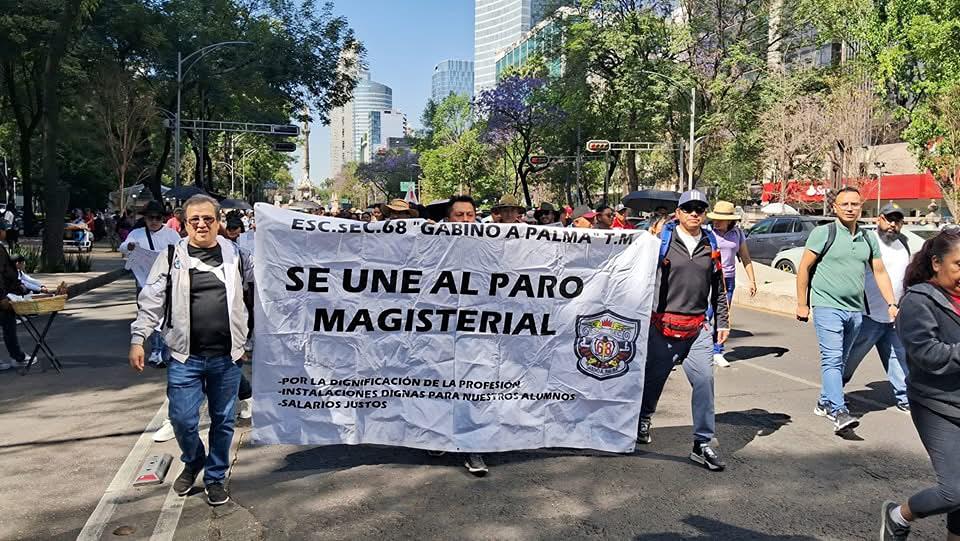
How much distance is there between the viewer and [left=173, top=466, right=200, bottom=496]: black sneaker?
15.0 ft

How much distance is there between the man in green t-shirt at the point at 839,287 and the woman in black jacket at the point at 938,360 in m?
2.40

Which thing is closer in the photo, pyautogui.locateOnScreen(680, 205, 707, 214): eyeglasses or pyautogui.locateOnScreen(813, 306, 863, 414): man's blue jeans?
pyautogui.locateOnScreen(680, 205, 707, 214): eyeglasses

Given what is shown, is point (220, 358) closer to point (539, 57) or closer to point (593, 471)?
point (593, 471)

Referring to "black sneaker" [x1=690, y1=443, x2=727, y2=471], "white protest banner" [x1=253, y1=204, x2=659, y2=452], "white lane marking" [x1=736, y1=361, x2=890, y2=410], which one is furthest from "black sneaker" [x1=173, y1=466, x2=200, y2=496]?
"white lane marking" [x1=736, y1=361, x2=890, y2=410]

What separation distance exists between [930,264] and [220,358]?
3.46 metres

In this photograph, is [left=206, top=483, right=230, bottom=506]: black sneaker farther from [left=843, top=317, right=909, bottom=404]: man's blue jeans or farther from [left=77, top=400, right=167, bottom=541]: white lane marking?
[left=843, top=317, right=909, bottom=404]: man's blue jeans

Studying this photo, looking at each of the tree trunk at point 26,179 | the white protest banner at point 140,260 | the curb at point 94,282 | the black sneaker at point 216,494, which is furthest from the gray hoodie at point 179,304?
the tree trunk at point 26,179

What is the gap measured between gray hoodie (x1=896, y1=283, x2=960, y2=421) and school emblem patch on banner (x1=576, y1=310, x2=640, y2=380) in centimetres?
194

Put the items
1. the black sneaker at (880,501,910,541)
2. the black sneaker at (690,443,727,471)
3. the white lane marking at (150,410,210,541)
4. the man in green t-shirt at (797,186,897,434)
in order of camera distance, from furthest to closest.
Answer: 1. the man in green t-shirt at (797,186,897,434)
2. the black sneaker at (690,443,727,471)
3. the white lane marking at (150,410,210,541)
4. the black sneaker at (880,501,910,541)

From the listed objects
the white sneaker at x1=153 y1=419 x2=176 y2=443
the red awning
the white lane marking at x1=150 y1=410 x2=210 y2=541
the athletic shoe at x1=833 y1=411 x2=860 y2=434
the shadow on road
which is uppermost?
the red awning

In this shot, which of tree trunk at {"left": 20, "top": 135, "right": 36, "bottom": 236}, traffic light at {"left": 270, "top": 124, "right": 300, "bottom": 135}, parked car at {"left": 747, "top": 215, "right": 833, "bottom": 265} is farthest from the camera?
traffic light at {"left": 270, "top": 124, "right": 300, "bottom": 135}

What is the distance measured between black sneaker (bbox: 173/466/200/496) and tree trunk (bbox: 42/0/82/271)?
17.1 m

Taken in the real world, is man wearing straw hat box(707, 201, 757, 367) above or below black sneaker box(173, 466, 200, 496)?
above

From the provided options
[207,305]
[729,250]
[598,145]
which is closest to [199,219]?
[207,305]
